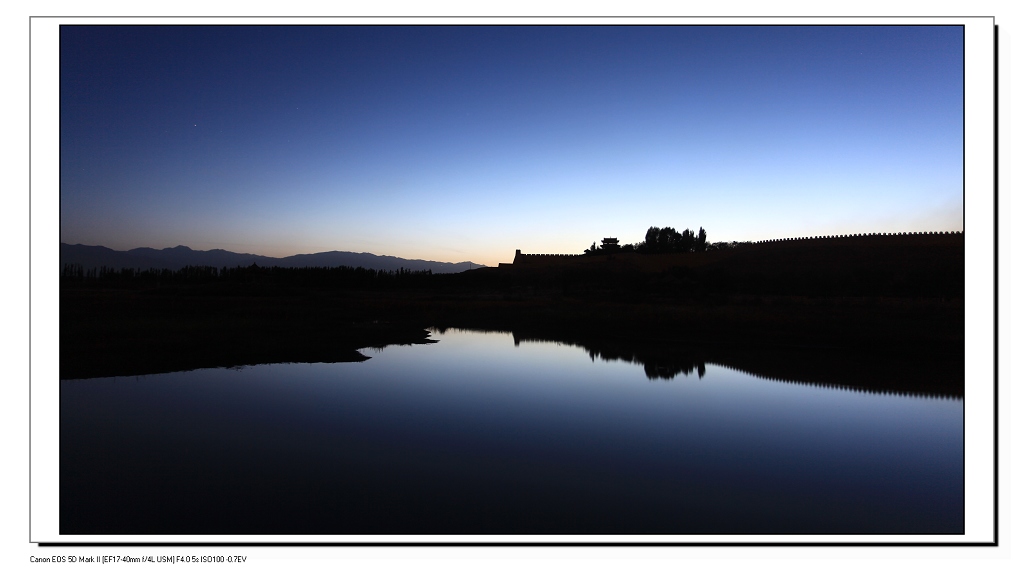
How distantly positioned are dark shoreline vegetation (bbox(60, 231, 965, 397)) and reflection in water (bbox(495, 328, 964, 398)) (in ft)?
0.22

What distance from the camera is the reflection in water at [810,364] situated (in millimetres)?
12031

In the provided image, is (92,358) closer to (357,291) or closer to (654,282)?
(357,291)

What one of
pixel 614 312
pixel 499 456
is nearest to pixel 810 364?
pixel 499 456

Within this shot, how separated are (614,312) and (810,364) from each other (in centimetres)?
1167

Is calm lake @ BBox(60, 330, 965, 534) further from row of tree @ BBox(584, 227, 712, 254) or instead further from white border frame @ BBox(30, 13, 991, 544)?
row of tree @ BBox(584, 227, 712, 254)

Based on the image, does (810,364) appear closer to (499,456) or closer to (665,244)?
(499,456)

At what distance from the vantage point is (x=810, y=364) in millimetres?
14414

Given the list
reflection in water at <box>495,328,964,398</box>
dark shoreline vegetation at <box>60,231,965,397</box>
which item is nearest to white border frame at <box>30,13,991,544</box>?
dark shoreline vegetation at <box>60,231,965,397</box>

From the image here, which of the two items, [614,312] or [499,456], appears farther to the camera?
[614,312]

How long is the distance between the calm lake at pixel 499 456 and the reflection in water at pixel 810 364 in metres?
0.71

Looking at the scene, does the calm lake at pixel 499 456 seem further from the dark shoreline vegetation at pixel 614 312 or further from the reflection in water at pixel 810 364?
the dark shoreline vegetation at pixel 614 312
